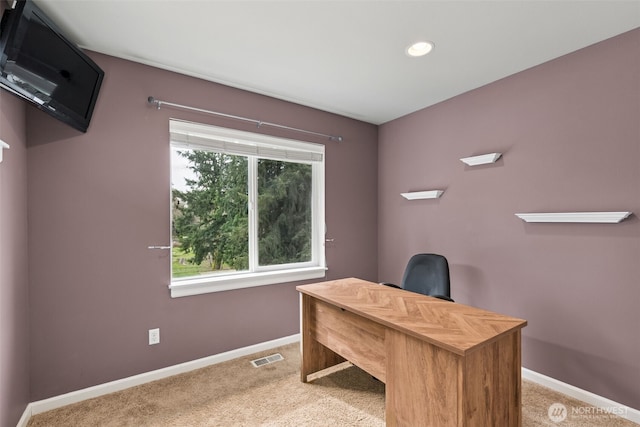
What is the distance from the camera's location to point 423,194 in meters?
3.08

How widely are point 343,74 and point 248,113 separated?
93 centimetres

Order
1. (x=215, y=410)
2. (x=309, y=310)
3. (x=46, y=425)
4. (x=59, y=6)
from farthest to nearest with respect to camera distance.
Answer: (x=309, y=310), (x=215, y=410), (x=46, y=425), (x=59, y=6)

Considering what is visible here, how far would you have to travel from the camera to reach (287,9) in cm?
169

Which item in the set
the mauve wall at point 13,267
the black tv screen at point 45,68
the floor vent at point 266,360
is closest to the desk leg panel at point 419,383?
the floor vent at point 266,360

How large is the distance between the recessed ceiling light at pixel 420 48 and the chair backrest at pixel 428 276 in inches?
62.7

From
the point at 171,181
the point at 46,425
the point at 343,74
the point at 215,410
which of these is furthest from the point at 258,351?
the point at 343,74

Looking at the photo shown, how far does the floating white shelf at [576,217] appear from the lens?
1.87 meters

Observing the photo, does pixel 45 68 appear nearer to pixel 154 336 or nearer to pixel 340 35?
pixel 340 35

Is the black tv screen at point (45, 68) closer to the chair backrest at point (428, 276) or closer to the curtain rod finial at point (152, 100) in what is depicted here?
the curtain rod finial at point (152, 100)

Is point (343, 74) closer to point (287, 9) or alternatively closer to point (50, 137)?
point (287, 9)

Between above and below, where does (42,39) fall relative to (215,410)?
above

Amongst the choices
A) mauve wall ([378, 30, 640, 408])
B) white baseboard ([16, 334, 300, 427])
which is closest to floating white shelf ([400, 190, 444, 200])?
mauve wall ([378, 30, 640, 408])

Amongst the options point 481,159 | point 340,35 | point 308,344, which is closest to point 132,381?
point 308,344

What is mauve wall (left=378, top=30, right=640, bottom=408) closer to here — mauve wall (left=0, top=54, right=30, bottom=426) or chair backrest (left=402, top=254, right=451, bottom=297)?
chair backrest (left=402, top=254, right=451, bottom=297)
